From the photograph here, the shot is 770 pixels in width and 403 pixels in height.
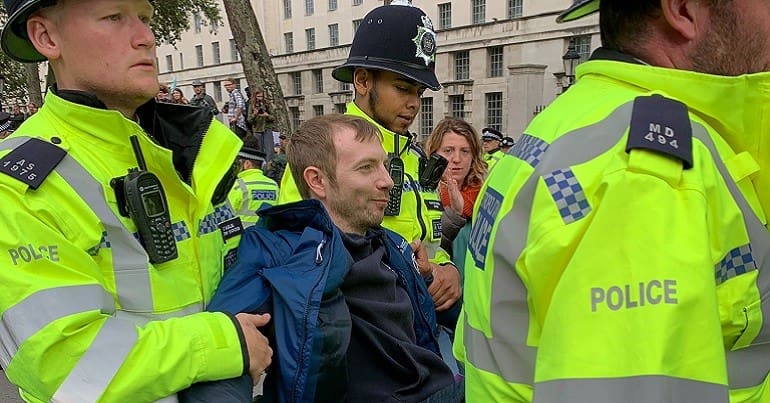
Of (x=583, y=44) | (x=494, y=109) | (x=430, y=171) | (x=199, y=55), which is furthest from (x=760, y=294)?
(x=199, y=55)

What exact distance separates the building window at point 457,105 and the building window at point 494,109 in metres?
1.70

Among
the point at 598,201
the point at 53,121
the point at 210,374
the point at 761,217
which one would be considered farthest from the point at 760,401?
the point at 53,121

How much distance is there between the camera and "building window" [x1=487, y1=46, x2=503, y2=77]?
1326 inches

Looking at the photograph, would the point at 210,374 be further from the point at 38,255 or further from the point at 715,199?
the point at 715,199

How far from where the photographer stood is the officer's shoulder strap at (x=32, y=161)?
1479mm

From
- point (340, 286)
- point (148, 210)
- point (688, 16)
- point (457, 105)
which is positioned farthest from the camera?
point (457, 105)

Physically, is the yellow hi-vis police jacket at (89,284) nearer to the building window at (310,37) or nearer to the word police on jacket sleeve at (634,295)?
the word police on jacket sleeve at (634,295)

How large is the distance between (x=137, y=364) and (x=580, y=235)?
1.08 m

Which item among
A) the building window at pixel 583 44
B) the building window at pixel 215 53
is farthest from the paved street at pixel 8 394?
the building window at pixel 215 53

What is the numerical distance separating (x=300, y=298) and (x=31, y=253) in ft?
Result: 2.31

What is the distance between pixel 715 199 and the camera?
989 millimetres

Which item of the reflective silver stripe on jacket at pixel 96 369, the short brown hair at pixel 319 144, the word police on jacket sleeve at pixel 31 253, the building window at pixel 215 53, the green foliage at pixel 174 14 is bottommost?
the reflective silver stripe on jacket at pixel 96 369

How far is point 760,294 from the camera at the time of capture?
109cm

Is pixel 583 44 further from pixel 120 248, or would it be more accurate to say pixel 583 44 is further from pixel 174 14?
pixel 120 248
